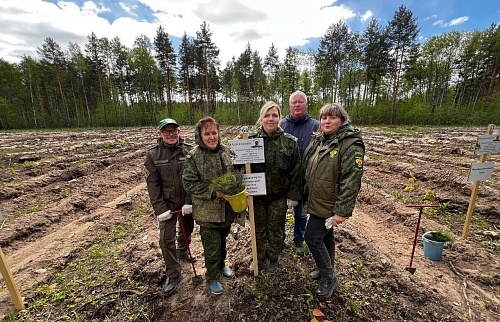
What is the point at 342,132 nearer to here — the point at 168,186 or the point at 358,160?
the point at 358,160

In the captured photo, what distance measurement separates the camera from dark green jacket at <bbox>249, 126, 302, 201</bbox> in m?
2.65

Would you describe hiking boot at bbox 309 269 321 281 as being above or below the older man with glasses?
below

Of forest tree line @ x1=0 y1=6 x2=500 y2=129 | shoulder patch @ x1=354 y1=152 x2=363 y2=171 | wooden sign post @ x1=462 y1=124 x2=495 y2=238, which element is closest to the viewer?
shoulder patch @ x1=354 y1=152 x2=363 y2=171

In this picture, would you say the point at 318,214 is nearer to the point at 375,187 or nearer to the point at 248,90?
the point at 375,187

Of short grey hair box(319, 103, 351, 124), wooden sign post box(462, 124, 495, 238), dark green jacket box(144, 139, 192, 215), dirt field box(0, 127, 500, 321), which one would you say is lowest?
dirt field box(0, 127, 500, 321)

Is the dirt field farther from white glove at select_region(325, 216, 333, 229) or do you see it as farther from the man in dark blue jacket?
white glove at select_region(325, 216, 333, 229)

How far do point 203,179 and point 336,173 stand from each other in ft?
4.68

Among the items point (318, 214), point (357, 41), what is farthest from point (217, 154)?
point (357, 41)

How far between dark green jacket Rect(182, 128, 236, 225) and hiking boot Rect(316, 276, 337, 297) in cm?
138

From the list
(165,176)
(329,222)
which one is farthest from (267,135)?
(165,176)

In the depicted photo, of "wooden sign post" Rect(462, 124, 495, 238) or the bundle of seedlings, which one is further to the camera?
"wooden sign post" Rect(462, 124, 495, 238)

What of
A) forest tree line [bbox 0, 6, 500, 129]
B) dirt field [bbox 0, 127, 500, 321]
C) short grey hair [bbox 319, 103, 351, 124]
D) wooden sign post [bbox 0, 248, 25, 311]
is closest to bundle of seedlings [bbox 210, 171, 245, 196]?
short grey hair [bbox 319, 103, 351, 124]

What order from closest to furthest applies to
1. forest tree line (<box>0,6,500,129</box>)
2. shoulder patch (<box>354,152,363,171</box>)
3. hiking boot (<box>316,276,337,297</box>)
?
shoulder patch (<box>354,152,363,171</box>), hiking boot (<box>316,276,337,297</box>), forest tree line (<box>0,6,500,129</box>)

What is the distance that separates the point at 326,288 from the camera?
2.60 m
